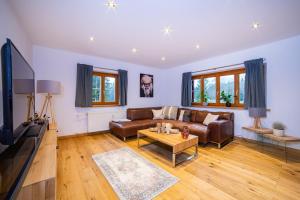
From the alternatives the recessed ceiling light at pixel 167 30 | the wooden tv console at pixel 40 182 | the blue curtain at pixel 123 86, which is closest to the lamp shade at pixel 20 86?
the wooden tv console at pixel 40 182

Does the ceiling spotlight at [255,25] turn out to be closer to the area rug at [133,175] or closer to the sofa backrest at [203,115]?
the sofa backrest at [203,115]

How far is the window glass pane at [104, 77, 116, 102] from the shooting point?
4.27m

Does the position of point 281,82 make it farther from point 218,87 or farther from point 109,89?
point 109,89

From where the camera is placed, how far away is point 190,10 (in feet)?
6.11

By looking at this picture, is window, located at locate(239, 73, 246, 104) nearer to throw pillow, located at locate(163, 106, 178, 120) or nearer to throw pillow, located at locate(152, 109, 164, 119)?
throw pillow, located at locate(163, 106, 178, 120)

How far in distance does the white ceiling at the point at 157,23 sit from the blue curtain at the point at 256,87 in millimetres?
501

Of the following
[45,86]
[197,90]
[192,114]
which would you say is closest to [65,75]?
[45,86]

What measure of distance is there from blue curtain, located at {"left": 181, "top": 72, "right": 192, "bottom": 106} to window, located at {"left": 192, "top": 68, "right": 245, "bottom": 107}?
0.20m

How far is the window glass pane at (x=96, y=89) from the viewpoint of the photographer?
13.2 feet

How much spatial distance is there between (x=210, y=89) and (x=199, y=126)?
4.99 feet

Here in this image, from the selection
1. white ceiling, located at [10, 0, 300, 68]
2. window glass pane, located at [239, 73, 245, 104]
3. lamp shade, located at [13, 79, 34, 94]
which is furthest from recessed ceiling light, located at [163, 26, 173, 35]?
window glass pane, located at [239, 73, 245, 104]

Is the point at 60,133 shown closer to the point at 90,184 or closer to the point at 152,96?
the point at 90,184

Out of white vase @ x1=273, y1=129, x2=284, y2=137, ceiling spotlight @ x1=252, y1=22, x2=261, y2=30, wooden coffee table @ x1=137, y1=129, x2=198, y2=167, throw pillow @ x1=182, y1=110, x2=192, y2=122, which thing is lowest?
wooden coffee table @ x1=137, y1=129, x2=198, y2=167

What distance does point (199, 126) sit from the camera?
10.8ft
